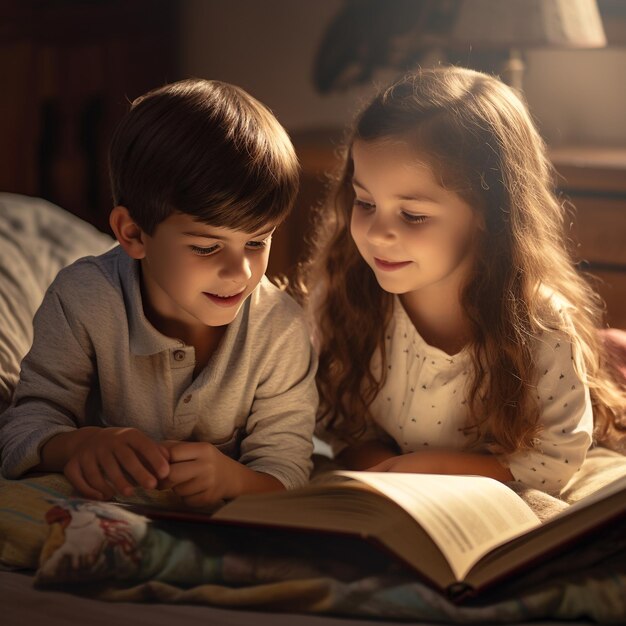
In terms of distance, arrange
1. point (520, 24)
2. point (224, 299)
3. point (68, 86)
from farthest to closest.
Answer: point (68, 86) < point (520, 24) < point (224, 299)

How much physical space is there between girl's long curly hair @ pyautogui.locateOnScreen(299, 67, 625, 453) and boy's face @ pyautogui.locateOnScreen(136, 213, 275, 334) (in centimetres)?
22

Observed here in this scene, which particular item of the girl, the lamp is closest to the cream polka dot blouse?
the girl

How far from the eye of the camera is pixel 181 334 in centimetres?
126

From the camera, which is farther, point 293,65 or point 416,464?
point 293,65

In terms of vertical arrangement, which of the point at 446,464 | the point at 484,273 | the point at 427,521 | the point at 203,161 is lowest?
the point at 446,464

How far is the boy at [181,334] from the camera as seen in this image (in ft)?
3.59

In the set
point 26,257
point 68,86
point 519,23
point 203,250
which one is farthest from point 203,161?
point 68,86

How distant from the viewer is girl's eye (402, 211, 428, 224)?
1229 millimetres

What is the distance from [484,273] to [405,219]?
0.43 feet

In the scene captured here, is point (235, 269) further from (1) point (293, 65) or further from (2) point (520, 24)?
(1) point (293, 65)

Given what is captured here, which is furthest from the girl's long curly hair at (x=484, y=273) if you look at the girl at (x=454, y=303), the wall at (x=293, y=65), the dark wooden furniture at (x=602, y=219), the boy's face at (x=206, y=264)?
the wall at (x=293, y=65)

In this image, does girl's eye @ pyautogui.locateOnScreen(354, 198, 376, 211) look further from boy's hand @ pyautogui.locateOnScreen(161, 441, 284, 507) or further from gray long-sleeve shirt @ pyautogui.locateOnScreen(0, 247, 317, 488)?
boy's hand @ pyautogui.locateOnScreen(161, 441, 284, 507)

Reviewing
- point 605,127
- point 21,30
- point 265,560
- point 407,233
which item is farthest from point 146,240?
point 605,127

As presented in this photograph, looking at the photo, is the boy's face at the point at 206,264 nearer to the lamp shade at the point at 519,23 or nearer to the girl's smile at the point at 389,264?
the girl's smile at the point at 389,264
